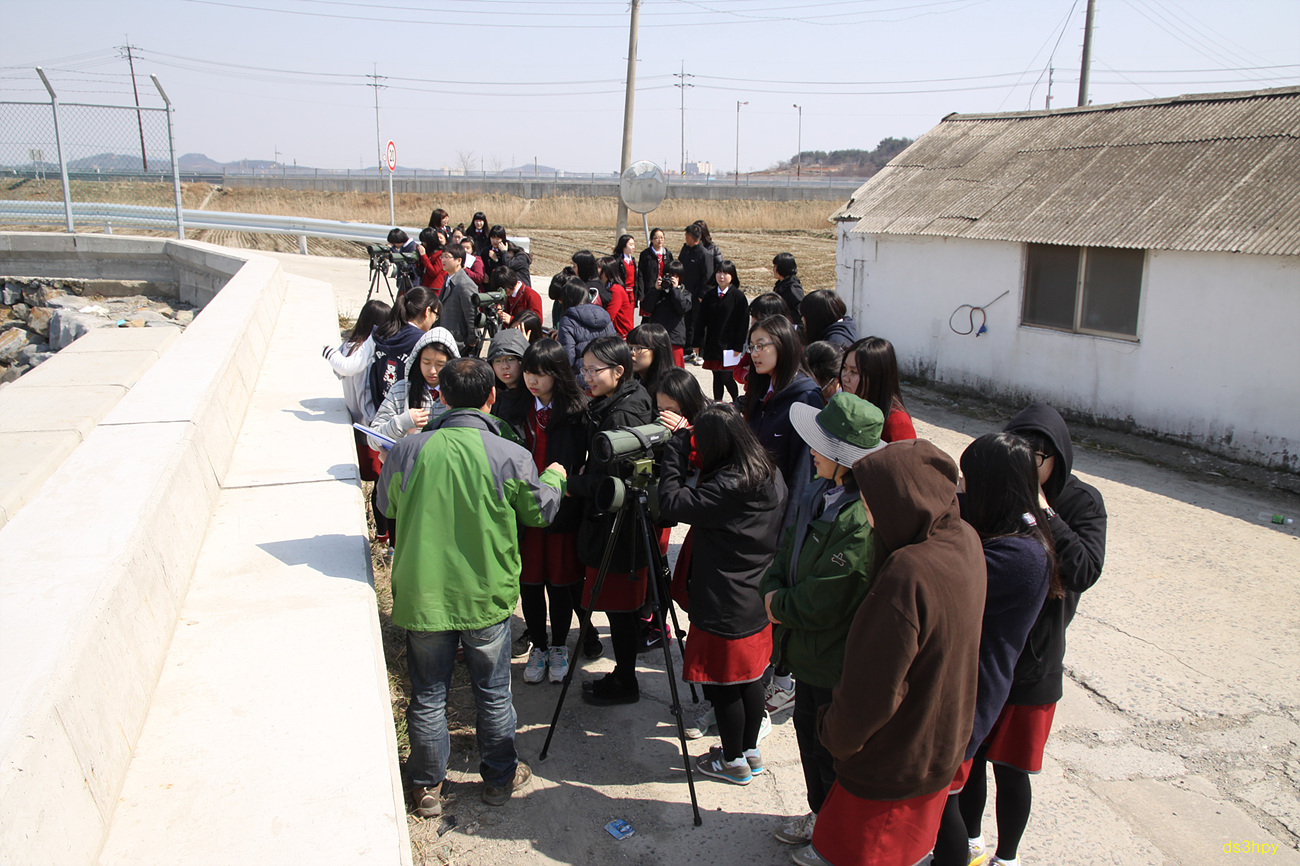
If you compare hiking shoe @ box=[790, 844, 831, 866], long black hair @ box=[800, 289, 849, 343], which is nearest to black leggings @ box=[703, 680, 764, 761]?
hiking shoe @ box=[790, 844, 831, 866]

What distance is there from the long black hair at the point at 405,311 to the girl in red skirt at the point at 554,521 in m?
1.22

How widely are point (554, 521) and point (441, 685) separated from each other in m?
1.00

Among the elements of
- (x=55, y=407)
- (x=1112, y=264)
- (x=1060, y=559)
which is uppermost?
(x=1112, y=264)

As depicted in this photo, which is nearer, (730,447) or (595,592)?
(730,447)

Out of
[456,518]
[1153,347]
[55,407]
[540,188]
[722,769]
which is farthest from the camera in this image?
[540,188]

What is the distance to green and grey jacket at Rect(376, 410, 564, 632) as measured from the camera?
299 centimetres

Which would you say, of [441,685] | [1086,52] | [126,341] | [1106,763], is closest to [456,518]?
[441,685]

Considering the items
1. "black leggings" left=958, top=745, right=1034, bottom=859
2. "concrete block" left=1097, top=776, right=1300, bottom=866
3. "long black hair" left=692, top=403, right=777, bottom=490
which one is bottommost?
"concrete block" left=1097, top=776, right=1300, bottom=866

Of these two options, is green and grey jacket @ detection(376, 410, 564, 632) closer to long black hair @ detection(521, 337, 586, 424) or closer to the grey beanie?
long black hair @ detection(521, 337, 586, 424)

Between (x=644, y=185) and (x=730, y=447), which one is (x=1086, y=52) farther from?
(x=730, y=447)

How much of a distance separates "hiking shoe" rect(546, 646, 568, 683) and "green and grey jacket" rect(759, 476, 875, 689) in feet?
5.28

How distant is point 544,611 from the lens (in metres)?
4.25

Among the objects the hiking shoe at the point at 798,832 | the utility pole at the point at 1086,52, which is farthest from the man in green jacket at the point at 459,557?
the utility pole at the point at 1086,52

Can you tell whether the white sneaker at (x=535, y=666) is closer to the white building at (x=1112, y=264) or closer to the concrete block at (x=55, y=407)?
the concrete block at (x=55, y=407)
